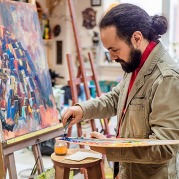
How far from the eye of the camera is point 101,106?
1860 mm

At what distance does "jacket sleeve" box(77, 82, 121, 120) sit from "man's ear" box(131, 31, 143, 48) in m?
0.45

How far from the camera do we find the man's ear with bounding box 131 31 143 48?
4.92ft

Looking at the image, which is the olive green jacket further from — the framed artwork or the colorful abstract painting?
the framed artwork

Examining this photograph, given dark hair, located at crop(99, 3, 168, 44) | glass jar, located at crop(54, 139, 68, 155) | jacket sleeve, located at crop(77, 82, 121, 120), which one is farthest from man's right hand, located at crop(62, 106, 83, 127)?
dark hair, located at crop(99, 3, 168, 44)

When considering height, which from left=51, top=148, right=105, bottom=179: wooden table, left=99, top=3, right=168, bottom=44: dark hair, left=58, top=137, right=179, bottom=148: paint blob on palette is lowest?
left=51, top=148, right=105, bottom=179: wooden table

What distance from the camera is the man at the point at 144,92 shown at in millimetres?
1387

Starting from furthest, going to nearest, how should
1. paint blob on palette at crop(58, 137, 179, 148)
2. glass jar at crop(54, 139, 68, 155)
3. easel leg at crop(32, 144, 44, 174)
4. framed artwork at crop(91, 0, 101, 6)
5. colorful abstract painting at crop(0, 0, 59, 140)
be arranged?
framed artwork at crop(91, 0, 101, 6) < easel leg at crop(32, 144, 44, 174) < colorful abstract painting at crop(0, 0, 59, 140) < glass jar at crop(54, 139, 68, 155) < paint blob on palette at crop(58, 137, 179, 148)

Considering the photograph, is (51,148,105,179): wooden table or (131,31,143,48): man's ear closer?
(131,31,143,48): man's ear

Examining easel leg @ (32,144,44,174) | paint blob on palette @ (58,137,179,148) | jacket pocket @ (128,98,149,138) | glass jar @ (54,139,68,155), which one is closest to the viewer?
paint blob on palette @ (58,137,179,148)

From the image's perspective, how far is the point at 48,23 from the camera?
5742mm

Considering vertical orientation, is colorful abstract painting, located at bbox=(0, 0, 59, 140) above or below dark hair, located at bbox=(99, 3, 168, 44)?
below

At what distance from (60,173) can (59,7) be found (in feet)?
14.3

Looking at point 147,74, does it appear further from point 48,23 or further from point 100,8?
point 48,23

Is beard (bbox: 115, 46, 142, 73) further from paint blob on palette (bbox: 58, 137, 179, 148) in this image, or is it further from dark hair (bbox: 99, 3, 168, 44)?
paint blob on palette (bbox: 58, 137, 179, 148)
